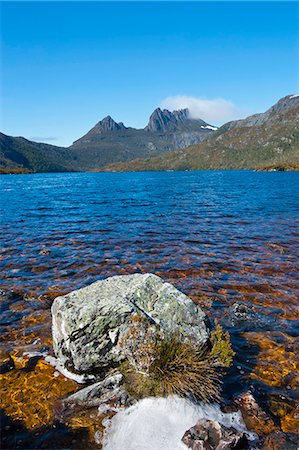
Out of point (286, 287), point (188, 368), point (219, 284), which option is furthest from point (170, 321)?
point (286, 287)

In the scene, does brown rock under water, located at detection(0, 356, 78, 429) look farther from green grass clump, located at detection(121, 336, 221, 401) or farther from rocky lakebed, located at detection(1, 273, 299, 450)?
green grass clump, located at detection(121, 336, 221, 401)

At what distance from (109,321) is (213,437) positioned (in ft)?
10.9

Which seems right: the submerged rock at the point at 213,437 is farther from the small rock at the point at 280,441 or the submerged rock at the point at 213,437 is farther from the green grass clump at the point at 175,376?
the green grass clump at the point at 175,376

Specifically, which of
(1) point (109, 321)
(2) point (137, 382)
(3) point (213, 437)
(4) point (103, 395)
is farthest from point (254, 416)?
(1) point (109, 321)

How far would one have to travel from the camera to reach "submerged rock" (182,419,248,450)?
5312mm

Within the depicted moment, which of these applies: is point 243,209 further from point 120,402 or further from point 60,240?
point 120,402

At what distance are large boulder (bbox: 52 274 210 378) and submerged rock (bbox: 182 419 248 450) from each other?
200 centimetres

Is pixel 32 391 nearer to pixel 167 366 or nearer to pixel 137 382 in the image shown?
pixel 137 382

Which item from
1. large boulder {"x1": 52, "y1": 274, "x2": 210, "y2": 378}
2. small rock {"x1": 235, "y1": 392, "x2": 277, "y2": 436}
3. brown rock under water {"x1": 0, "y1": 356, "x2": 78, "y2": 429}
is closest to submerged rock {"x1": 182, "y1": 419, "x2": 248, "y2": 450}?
small rock {"x1": 235, "y1": 392, "x2": 277, "y2": 436}

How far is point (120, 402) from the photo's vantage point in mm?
6496

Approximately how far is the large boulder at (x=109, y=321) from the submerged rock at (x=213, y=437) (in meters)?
2.00

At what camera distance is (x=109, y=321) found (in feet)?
24.7

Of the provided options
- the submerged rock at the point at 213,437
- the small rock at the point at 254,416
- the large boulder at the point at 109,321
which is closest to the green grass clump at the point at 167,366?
the large boulder at the point at 109,321

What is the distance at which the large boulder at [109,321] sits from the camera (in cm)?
735
